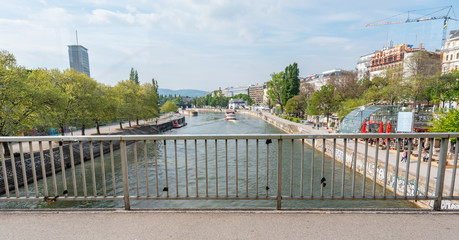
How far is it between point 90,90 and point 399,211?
32.8m

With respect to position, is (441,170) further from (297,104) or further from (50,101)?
(297,104)

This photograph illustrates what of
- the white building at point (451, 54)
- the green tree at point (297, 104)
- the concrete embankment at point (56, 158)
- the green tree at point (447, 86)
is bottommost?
the concrete embankment at point (56, 158)

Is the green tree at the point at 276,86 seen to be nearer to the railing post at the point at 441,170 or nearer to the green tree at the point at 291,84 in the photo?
the green tree at the point at 291,84

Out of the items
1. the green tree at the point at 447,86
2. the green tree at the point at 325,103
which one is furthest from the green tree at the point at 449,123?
the green tree at the point at 325,103

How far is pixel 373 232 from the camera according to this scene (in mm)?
2947

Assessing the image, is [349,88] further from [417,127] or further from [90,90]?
[90,90]

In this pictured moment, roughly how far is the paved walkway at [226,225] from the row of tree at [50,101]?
19.8m

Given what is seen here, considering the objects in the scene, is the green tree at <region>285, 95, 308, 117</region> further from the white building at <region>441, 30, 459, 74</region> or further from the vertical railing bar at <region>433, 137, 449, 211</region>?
the vertical railing bar at <region>433, 137, 449, 211</region>

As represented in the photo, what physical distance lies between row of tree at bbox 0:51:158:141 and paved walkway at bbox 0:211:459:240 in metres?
19.8

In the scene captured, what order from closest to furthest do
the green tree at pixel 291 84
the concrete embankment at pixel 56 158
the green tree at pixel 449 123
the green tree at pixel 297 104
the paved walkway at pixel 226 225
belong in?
the paved walkway at pixel 226 225 < the concrete embankment at pixel 56 158 < the green tree at pixel 449 123 < the green tree at pixel 297 104 < the green tree at pixel 291 84

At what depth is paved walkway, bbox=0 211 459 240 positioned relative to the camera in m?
2.91

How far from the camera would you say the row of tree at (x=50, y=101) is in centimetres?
1798

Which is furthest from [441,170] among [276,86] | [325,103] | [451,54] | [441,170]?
[276,86]

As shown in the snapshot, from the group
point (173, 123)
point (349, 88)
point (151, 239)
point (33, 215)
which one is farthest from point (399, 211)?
point (173, 123)
